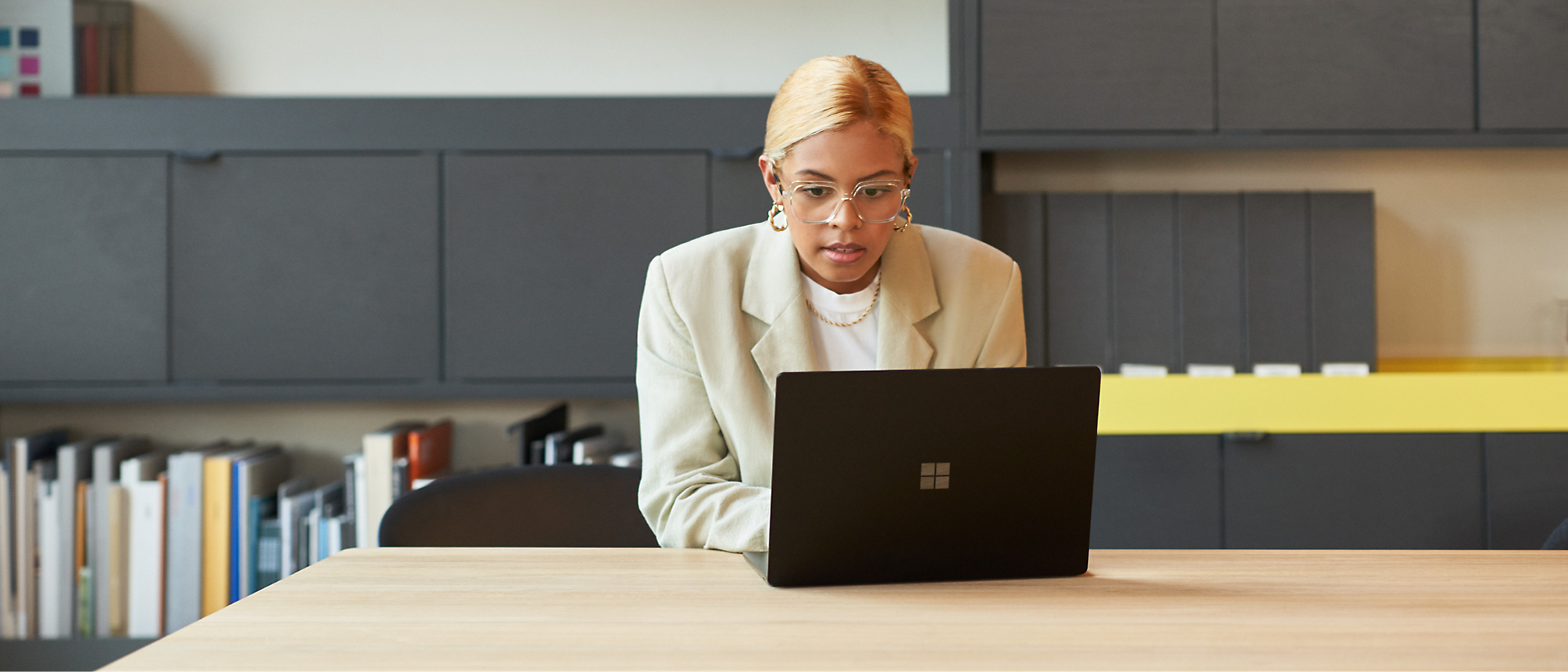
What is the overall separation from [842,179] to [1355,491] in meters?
1.59

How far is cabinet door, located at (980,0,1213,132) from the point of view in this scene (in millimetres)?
2232

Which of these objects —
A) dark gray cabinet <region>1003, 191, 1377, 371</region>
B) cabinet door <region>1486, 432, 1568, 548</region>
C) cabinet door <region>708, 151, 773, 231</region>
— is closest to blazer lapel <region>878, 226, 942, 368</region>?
cabinet door <region>708, 151, 773, 231</region>

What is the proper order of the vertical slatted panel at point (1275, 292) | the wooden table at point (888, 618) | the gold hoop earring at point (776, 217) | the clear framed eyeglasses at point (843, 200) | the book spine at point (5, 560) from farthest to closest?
the vertical slatted panel at point (1275, 292), the book spine at point (5, 560), the gold hoop earring at point (776, 217), the clear framed eyeglasses at point (843, 200), the wooden table at point (888, 618)

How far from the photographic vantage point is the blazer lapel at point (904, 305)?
135 cm

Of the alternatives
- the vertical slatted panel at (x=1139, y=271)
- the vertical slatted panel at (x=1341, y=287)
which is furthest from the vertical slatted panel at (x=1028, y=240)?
the vertical slatted panel at (x=1341, y=287)

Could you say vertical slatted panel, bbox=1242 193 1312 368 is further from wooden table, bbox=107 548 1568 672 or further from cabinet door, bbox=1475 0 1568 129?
wooden table, bbox=107 548 1568 672

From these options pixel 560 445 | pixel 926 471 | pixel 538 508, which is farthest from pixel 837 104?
pixel 560 445

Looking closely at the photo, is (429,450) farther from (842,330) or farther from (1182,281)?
(1182,281)

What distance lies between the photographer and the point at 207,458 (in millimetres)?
2297

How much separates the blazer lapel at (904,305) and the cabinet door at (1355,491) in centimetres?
114

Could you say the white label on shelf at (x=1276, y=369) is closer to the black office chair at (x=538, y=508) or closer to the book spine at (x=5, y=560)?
the black office chair at (x=538, y=508)

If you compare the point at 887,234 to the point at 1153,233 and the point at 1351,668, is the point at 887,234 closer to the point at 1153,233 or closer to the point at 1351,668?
the point at 1351,668

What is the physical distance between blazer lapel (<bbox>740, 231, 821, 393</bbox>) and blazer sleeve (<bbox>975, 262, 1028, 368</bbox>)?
25cm

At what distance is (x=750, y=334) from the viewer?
1.36 m
